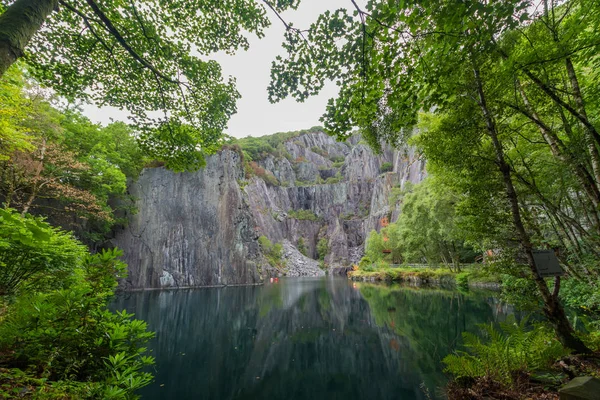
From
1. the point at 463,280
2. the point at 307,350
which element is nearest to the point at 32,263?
the point at 307,350

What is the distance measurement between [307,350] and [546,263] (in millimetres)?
6354

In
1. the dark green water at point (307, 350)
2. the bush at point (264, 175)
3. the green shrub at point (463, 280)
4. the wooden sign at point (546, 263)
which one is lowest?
the dark green water at point (307, 350)

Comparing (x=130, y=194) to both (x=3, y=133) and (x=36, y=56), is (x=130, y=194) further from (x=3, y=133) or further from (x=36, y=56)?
(x=36, y=56)

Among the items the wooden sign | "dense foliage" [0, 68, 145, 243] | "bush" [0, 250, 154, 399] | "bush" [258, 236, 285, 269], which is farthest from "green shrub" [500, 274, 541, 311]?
"bush" [258, 236, 285, 269]

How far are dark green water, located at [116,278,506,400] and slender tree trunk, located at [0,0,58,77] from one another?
5.70 m

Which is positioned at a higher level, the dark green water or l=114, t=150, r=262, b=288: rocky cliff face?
l=114, t=150, r=262, b=288: rocky cliff face

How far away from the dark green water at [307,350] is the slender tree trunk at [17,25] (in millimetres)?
5702

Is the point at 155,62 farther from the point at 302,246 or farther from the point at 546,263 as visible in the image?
the point at 302,246

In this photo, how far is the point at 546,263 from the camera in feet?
12.4

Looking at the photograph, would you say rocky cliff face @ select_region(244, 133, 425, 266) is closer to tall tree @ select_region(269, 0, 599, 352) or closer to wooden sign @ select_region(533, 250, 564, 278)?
wooden sign @ select_region(533, 250, 564, 278)

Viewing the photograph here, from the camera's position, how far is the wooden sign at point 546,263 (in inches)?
147

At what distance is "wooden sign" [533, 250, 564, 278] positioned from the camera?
147 inches

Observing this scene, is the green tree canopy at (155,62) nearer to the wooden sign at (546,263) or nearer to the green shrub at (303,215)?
the wooden sign at (546,263)

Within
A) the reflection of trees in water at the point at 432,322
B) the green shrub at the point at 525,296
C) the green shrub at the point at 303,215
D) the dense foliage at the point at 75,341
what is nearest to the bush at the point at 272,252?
the green shrub at the point at 303,215
